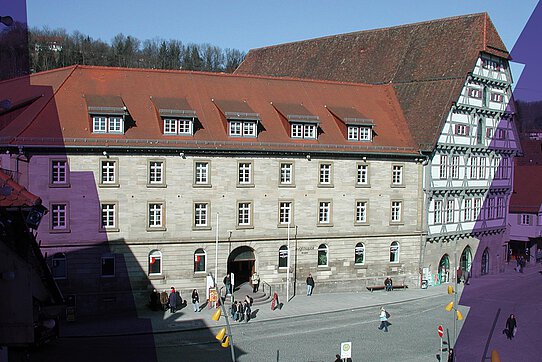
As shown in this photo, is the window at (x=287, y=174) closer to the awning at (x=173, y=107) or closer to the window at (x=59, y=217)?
the awning at (x=173, y=107)

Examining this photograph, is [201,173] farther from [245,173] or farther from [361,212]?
[361,212]

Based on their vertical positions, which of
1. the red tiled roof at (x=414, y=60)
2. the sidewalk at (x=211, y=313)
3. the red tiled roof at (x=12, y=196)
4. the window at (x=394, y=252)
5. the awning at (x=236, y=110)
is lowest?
the sidewalk at (x=211, y=313)

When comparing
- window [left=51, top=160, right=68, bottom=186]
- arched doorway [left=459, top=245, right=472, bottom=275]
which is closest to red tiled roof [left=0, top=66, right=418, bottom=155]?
window [left=51, top=160, right=68, bottom=186]

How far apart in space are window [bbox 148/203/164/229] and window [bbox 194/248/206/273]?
270 cm

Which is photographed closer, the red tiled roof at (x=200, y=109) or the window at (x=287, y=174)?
the red tiled roof at (x=200, y=109)

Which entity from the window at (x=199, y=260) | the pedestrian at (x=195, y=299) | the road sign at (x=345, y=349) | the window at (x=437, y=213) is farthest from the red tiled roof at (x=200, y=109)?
the road sign at (x=345, y=349)

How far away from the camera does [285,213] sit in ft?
141

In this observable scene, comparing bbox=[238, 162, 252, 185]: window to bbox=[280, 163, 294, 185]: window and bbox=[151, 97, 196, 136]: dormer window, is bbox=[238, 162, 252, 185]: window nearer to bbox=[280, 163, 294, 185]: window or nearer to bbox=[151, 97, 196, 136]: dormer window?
bbox=[280, 163, 294, 185]: window

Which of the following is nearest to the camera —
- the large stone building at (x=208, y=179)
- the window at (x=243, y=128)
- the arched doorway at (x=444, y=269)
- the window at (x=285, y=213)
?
the large stone building at (x=208, y=179)

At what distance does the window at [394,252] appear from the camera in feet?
153

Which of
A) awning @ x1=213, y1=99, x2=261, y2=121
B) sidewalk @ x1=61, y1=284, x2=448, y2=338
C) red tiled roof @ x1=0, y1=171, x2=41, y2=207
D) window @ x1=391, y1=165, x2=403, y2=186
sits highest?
awning @ x1=213, y1=99, x2=261, y2=121

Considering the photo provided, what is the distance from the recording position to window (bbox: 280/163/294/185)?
42750mm

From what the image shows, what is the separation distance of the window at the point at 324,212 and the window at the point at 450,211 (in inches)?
393

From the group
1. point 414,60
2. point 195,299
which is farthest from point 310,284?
point 414,60
